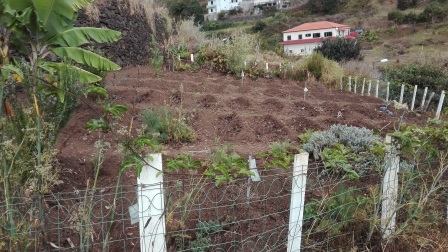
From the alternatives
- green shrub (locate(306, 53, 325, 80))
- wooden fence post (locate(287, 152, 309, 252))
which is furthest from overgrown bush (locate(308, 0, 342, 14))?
wooden fence post (locate(287, 152, 309, 252))

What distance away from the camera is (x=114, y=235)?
2945 mm

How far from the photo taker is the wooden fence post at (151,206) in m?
2.32

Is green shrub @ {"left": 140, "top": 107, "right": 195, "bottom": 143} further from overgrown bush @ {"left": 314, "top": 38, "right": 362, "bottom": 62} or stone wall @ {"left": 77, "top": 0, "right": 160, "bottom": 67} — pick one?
overgrown bush @ {"left": 314, "top": 38, "right": 362, "bottom": 62}

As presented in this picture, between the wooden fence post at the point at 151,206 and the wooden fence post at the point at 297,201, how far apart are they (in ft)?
3.08

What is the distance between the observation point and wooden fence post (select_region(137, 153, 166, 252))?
232cm

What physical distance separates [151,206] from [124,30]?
10657 millimetres

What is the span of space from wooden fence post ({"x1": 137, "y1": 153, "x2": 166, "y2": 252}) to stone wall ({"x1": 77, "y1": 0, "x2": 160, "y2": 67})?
8.87 m

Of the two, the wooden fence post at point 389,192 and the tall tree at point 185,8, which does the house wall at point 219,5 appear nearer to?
the tall tree at point 185,8

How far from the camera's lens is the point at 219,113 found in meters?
6.99

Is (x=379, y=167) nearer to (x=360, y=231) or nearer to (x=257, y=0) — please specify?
(x=360, y=231)

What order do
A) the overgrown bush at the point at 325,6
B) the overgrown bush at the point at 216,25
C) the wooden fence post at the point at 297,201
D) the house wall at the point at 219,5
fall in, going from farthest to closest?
the house wall at the point at 219,5 < the overgrown bush at the point at 325,6 < the overgrown bush at the point at 216,25 < the wooden fence post at the point at 297,201

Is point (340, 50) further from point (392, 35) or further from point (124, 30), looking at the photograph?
point (392, 35)

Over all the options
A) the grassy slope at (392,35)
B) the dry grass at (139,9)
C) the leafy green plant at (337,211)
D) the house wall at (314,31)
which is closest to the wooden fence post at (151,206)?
the leafy green plant at (337,211)

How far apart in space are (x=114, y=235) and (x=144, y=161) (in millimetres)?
1041
